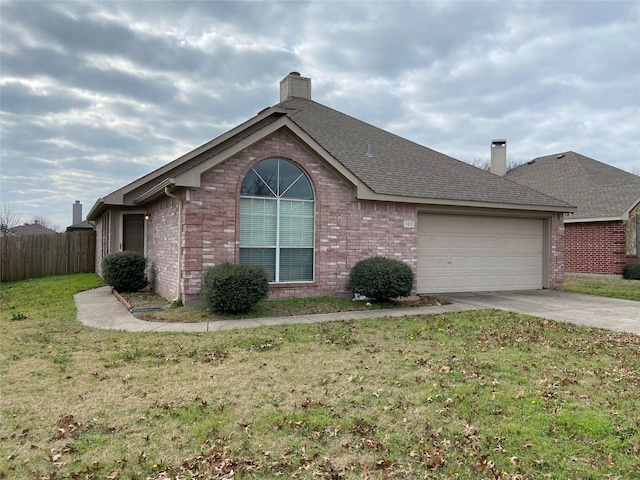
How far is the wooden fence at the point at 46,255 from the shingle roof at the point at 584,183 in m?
20.9

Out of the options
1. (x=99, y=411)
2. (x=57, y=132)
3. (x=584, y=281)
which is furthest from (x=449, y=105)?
(x=99, y=411)

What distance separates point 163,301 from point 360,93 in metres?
12.5

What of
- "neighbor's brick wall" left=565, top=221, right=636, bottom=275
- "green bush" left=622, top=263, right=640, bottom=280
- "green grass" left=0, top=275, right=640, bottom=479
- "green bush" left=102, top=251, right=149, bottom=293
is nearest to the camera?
"green grass" left=0, top=275, right=640, bottom=479

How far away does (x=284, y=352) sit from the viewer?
241 inches

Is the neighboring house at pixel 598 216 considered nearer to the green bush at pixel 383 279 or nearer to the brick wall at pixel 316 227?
the brick wall at pixel 316 227

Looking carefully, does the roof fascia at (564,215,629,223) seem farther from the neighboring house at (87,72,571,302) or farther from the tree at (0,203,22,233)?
the tree at (0,203,22,233)

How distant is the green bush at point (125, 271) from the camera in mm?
12156

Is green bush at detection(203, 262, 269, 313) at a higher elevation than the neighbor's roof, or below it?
below

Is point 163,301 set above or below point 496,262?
below

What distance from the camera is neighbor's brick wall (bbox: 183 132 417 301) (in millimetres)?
9516

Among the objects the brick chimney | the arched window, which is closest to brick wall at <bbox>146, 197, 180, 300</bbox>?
the arched window

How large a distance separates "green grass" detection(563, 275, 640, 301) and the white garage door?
59.3 inches

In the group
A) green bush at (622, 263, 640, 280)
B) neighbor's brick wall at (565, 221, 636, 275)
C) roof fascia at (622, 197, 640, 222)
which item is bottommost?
green bush at (622, 263, 640, 280)

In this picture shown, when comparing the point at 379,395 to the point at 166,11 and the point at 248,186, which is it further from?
the point at 166,11
